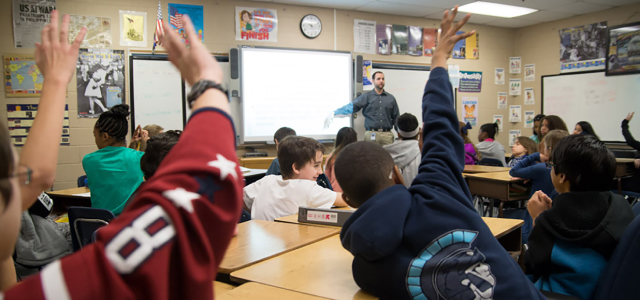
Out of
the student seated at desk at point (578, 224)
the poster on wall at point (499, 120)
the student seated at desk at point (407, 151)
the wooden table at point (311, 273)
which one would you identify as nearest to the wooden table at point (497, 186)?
the student seated at desk at point (407, 151)

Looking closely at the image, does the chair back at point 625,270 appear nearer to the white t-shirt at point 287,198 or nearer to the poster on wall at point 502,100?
the white t-shirt at point 287,198

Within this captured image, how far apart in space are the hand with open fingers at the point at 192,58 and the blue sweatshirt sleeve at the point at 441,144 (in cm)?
76

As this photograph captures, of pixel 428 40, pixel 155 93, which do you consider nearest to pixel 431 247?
pixel 155 93

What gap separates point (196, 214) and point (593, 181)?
1.60 metres

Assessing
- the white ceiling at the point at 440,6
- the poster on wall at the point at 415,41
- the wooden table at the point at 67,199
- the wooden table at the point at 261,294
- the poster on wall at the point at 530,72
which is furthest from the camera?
the poster on wall at the point at 530,72

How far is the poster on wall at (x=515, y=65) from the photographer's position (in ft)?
26.2

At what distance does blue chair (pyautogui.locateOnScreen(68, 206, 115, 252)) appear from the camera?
2034 mm

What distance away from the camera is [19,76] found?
4676 mm

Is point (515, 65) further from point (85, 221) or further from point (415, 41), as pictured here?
point (85, 221)

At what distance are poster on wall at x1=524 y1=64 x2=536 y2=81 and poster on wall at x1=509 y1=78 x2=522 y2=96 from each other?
0.45 ft

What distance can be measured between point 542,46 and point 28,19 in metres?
7.74

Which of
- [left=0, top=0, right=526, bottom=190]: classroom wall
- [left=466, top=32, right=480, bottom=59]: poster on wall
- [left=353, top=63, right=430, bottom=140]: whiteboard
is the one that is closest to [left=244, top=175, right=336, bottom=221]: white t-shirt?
[left=0, top=0, right=526, bottom=190]: classroom wall

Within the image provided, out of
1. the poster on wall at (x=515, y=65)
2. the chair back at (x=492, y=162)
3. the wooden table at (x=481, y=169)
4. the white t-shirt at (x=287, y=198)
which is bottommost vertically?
the wooden table at (x=481, y=169)

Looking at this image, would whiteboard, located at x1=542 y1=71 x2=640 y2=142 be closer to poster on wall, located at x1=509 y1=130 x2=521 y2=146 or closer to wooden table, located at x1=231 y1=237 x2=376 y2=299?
poster on wall, located at x1=509 y1=130 x2=521 y2=146
